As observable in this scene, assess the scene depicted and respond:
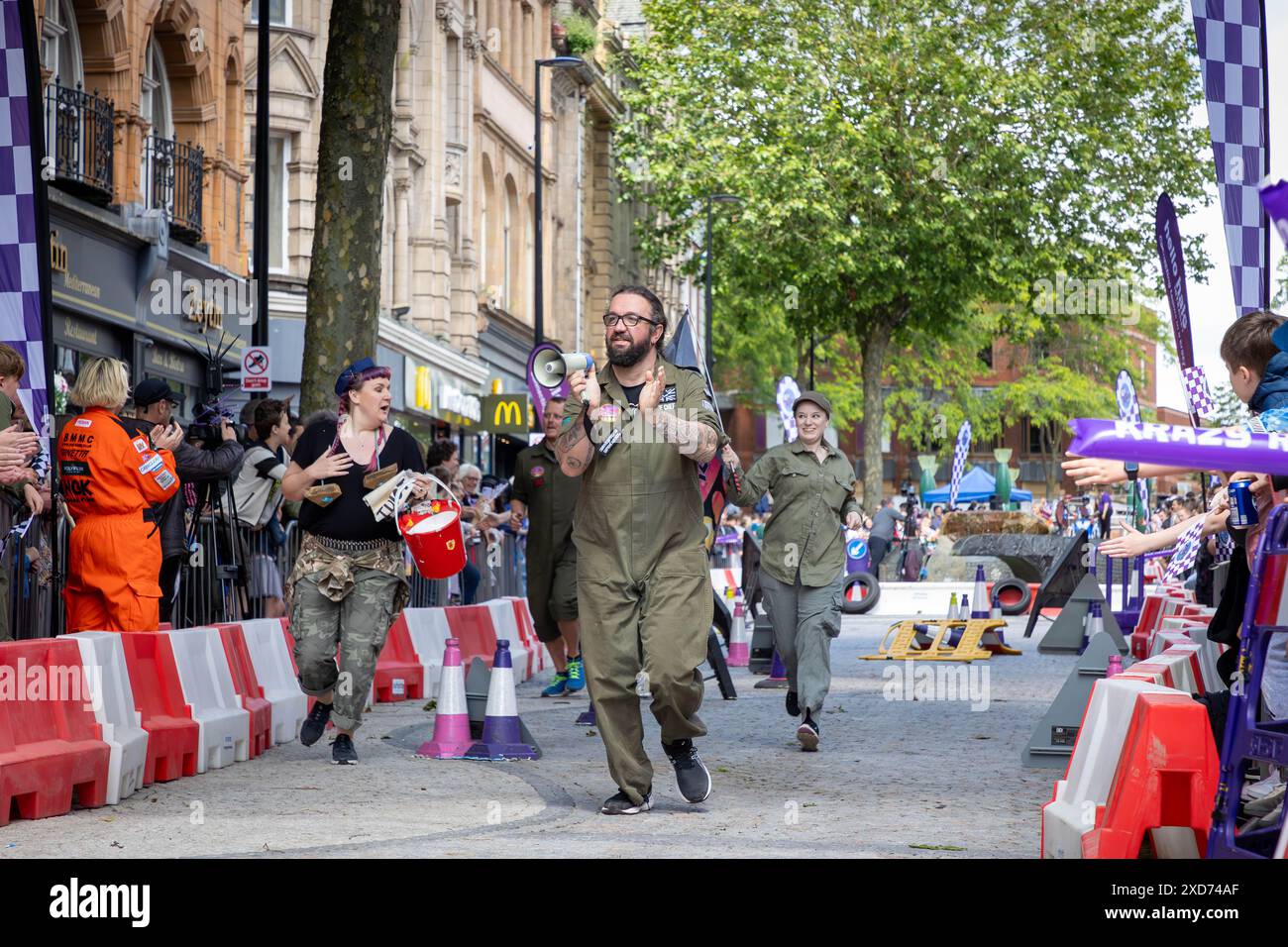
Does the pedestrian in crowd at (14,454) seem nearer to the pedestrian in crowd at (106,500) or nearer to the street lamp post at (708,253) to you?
the pedestrian in crowd at (106,500)

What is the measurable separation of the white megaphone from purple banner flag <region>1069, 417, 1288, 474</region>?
3.19 m

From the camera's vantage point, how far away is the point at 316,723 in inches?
388

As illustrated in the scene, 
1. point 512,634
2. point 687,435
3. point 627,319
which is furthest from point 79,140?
point 687,435

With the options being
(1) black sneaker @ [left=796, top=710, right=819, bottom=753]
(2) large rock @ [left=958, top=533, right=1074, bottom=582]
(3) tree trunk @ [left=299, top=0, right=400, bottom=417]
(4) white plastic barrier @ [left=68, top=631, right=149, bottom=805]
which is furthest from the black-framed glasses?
(2) large rock @ [left=958, top=533, right=1074, bottom=582]

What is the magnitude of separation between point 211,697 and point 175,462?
149 centimetres

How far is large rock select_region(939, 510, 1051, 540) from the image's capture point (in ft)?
114

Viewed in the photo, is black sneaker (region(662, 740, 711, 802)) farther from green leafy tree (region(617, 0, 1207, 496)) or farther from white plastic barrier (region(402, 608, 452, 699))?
green leafy tree (region(617, 0, 1207, 496))

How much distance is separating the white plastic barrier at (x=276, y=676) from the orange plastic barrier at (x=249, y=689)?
8 centimetres

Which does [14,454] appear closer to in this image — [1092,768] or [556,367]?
[556,367]

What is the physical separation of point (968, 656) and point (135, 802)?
11690mm

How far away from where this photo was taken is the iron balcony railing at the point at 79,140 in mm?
20047

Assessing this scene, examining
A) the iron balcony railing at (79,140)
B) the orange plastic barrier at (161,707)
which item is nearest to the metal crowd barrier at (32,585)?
the orange plastic barrier at (161,707)
